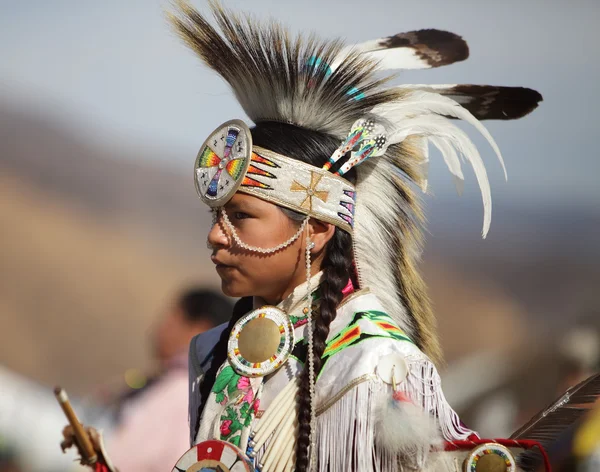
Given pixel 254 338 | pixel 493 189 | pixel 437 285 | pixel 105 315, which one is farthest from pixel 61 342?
pixel 254 338

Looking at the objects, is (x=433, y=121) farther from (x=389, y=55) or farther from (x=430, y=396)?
(x=430, y=396)

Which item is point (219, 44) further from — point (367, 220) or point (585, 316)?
point (585, 316)

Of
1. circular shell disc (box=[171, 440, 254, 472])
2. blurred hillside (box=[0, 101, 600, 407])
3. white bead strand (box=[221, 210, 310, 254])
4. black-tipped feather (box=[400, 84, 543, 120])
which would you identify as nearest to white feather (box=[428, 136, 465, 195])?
black-tipped feather (box=[400, 84, 543, 120])

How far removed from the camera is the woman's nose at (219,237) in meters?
2.18

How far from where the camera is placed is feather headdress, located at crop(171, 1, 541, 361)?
2.28 metres

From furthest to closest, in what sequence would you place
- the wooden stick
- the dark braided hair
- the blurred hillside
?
the blurred hillside
the dark braided hair
the wooden stick

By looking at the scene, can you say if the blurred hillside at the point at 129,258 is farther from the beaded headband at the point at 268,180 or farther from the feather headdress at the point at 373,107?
the beaded headband at the point at 268,180

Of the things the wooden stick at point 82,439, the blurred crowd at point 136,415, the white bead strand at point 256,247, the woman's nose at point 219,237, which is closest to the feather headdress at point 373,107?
the white bead strand at point 256,247

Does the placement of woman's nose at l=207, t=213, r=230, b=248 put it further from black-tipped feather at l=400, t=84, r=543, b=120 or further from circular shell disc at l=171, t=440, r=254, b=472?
black-tipped feather at l=400, t=84, r=543, b=120

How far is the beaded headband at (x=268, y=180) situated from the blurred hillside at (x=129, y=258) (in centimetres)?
357

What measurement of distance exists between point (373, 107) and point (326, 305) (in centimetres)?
64

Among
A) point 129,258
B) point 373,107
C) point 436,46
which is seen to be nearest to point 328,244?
point 373,107

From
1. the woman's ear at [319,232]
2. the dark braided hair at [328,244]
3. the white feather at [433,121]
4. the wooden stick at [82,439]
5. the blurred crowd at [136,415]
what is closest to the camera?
the wooden stick at [82,439]

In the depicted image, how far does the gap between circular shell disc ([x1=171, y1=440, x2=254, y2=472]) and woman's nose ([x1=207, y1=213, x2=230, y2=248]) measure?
1.83ft
